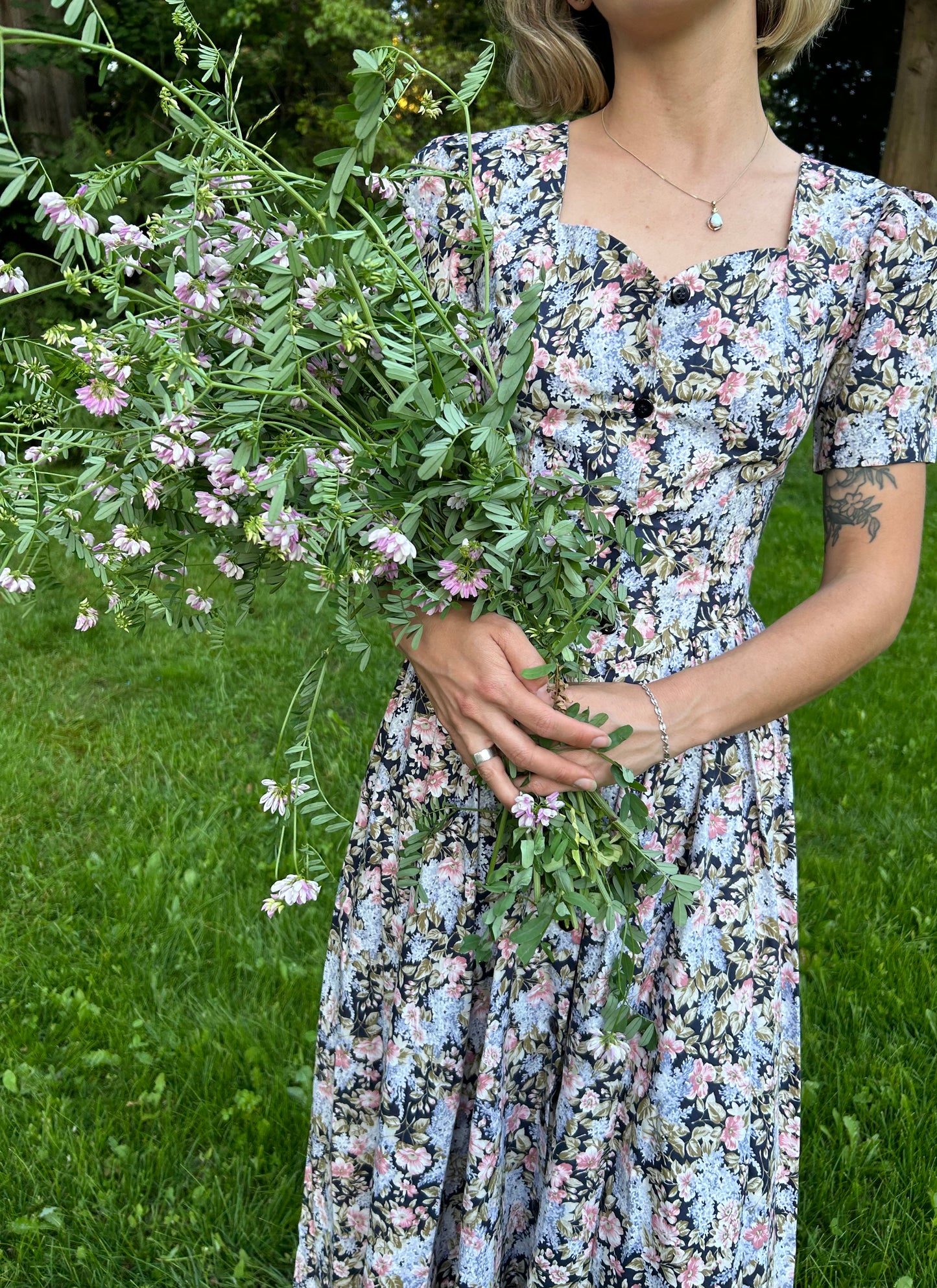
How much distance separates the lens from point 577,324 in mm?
1442

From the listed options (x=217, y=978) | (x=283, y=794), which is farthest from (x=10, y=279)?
(x=217, y=978)

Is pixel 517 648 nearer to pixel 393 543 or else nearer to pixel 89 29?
pixel 393 543

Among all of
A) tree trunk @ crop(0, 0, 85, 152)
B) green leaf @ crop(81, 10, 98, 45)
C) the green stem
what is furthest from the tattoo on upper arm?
tree trunk @ crop(0, 0, 85, 152)

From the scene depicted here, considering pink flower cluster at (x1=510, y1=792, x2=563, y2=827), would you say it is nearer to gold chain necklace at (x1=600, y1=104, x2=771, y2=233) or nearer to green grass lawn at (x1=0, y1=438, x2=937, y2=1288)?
green grass lawn at (x1=0, y1=438, x2=937, y2=1288)

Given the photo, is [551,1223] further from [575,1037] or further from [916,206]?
[916,206]

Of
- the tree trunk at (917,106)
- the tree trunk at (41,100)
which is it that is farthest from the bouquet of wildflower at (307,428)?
the tree trunk at (917,106)

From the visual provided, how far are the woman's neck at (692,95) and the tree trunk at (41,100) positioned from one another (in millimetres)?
8059

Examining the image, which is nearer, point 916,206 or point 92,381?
point 92,381

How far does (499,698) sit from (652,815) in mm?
339

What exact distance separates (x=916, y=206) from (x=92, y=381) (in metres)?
1.09

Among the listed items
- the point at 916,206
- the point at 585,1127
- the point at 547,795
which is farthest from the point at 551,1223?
the point at 916,206

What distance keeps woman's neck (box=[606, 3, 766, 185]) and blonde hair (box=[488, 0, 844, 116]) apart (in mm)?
111

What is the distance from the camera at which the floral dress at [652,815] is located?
1438 mm

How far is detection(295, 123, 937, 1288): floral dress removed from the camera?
1.44m
